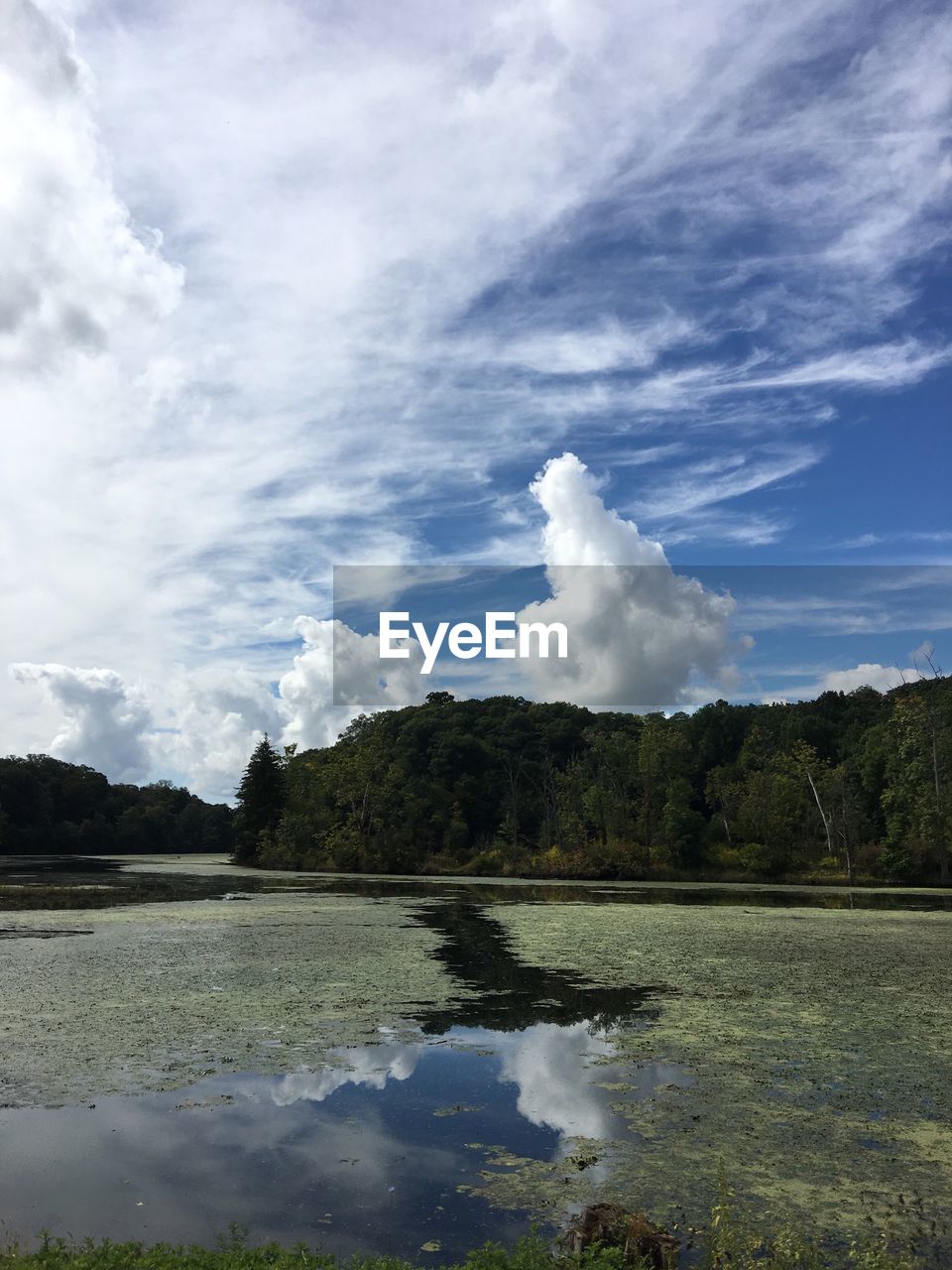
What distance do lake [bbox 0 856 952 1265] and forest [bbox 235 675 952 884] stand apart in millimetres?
37531

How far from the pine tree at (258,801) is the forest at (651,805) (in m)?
0.12

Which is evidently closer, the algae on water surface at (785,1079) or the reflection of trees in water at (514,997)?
the algae on water surface at (785,1079)

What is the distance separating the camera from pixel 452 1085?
9234mm

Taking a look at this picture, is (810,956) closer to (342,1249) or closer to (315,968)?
(315,968)

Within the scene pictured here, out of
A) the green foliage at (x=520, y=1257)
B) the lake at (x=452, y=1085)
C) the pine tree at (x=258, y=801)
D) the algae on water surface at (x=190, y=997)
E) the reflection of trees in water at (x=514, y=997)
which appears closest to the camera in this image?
the green foliage at (x=520, y=1257)

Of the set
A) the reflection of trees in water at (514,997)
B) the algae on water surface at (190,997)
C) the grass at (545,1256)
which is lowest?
the reflection of trees in water at (514,997)

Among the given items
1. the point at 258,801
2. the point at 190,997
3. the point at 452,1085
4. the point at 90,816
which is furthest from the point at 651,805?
the point at 90,816

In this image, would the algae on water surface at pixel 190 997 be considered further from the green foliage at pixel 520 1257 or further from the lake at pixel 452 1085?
the green foliage at pixel 520 1257

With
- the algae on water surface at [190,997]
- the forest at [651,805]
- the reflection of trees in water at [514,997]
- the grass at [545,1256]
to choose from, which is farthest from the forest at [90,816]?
the grass at [545,1256]

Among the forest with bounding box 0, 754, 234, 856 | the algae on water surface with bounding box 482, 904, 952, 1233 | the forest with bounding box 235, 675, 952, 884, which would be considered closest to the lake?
the algae on water surface with bounding box 482, 904, 952, 1233

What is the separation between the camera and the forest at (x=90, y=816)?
339 feet

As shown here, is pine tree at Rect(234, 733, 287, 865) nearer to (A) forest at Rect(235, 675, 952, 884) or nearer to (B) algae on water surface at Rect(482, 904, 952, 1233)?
(A) forest at Rect(235, 675, 952, 884)

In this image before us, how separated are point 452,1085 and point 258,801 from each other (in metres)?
72.5

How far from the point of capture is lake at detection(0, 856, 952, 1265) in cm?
630
